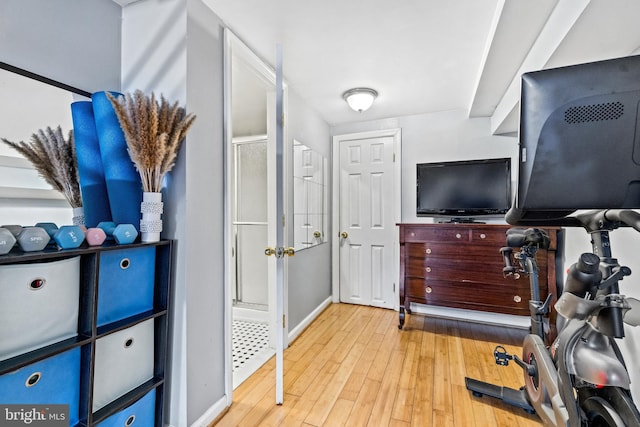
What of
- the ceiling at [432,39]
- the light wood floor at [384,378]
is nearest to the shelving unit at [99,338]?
the light wood floor at [384,378]

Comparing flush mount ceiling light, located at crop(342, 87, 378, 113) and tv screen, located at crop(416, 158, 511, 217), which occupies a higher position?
flush mount ceiling light, located at crop(342, 87, 378, 113)

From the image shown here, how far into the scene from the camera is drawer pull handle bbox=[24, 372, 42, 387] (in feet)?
3.02

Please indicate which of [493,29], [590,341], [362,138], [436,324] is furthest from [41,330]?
[362,138]

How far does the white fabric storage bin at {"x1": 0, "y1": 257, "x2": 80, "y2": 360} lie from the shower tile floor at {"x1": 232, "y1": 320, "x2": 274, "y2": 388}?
127 cm

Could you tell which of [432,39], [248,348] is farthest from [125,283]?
[432,39]

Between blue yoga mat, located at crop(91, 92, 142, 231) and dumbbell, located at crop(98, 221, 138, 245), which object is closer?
dumbbell, located at crop(98, 221, 138, 245)

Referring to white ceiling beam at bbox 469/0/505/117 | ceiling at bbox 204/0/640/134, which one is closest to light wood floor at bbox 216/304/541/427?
ceiling at bbox 204/0/640/134

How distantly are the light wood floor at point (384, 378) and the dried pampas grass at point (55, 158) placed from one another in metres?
1.46

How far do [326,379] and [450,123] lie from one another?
288 centimetres

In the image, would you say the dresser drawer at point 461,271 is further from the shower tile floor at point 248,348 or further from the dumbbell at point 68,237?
the dumbbell at point 68,237

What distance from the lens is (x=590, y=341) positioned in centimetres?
89

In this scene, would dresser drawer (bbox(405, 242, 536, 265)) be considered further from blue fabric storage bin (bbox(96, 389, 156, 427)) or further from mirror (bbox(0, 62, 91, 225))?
mirror (bbox(0, 62, 91, 225))

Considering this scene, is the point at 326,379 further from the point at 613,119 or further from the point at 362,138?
the point at 362,138

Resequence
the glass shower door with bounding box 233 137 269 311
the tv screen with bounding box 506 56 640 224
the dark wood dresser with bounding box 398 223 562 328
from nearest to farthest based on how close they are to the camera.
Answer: the tv screen with bounding box 506 56 640 224
the dark wood dresser with bounding box 398 223 562 328
the glass shower door with bounding box 233 137 269 311
